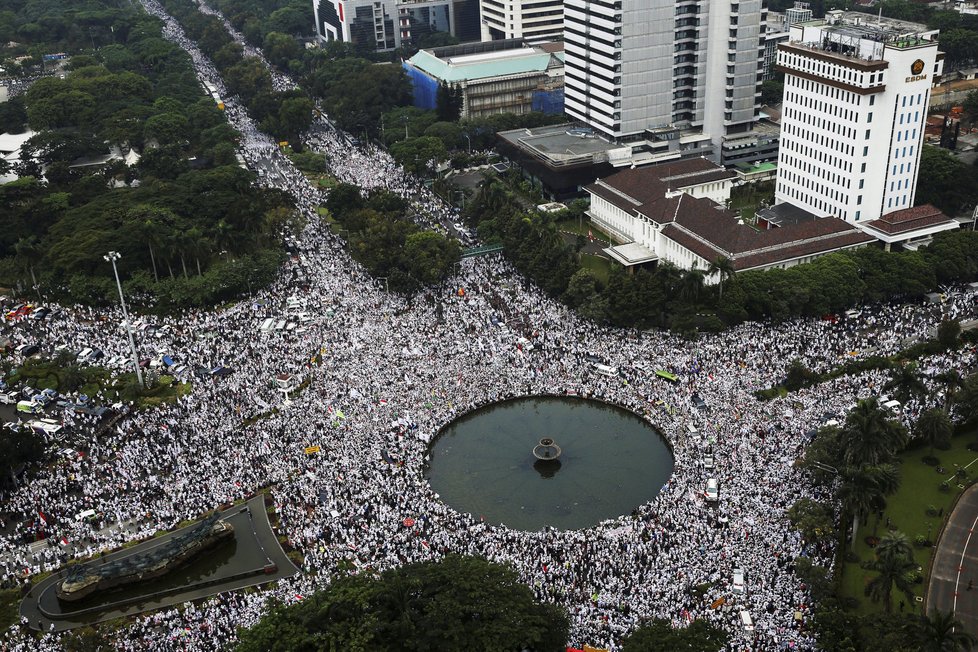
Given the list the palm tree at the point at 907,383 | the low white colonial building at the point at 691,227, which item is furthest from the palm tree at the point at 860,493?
the low white colonial building at the point at 691,227

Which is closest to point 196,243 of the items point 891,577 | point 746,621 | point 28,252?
point 28,252

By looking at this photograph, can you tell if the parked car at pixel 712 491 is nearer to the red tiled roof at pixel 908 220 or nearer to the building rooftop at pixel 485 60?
the red tiled roof at pixel 908 220

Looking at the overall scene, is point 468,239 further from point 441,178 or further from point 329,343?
point 329,343

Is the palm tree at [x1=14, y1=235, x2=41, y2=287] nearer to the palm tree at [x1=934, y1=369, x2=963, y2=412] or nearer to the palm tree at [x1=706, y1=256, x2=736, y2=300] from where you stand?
the palm tree at [x1=706, y1=256, x2=736, y2=300]

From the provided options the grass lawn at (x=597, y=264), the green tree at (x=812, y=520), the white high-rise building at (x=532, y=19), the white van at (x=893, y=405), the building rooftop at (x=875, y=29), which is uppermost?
the building rooftop at (x=875, y=29)

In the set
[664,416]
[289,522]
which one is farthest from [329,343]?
[664,416]

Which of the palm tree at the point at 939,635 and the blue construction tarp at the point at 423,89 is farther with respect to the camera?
the blue construction tarp at the point at 423,89
